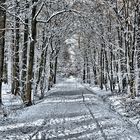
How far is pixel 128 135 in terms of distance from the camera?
11766 mm

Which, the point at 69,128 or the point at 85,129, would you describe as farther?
the point at 69,128

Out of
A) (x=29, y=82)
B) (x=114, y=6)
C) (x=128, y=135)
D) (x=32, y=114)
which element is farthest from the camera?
(x=114, y=6)

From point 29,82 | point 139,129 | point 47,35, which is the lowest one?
point 139,129

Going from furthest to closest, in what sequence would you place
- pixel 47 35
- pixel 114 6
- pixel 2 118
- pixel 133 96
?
pixel 47 35 < pixel 114 6 < pixel 133 96 < pixel 2 118

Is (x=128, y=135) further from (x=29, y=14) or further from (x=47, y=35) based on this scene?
(x=47, y=35)

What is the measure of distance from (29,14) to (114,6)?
867 centimetres

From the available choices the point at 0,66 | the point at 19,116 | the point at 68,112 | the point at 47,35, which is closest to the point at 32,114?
the point at 19,116

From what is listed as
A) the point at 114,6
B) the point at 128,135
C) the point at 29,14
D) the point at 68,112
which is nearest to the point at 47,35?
the point at 114,6

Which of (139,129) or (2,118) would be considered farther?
(2,118)

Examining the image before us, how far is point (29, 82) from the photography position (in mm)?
23016

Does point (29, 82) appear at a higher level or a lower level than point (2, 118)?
higher

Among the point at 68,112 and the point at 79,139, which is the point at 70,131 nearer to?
the point at 79,139

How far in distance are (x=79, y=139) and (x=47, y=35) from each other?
85.7 ft

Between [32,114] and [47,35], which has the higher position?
[47,35]
